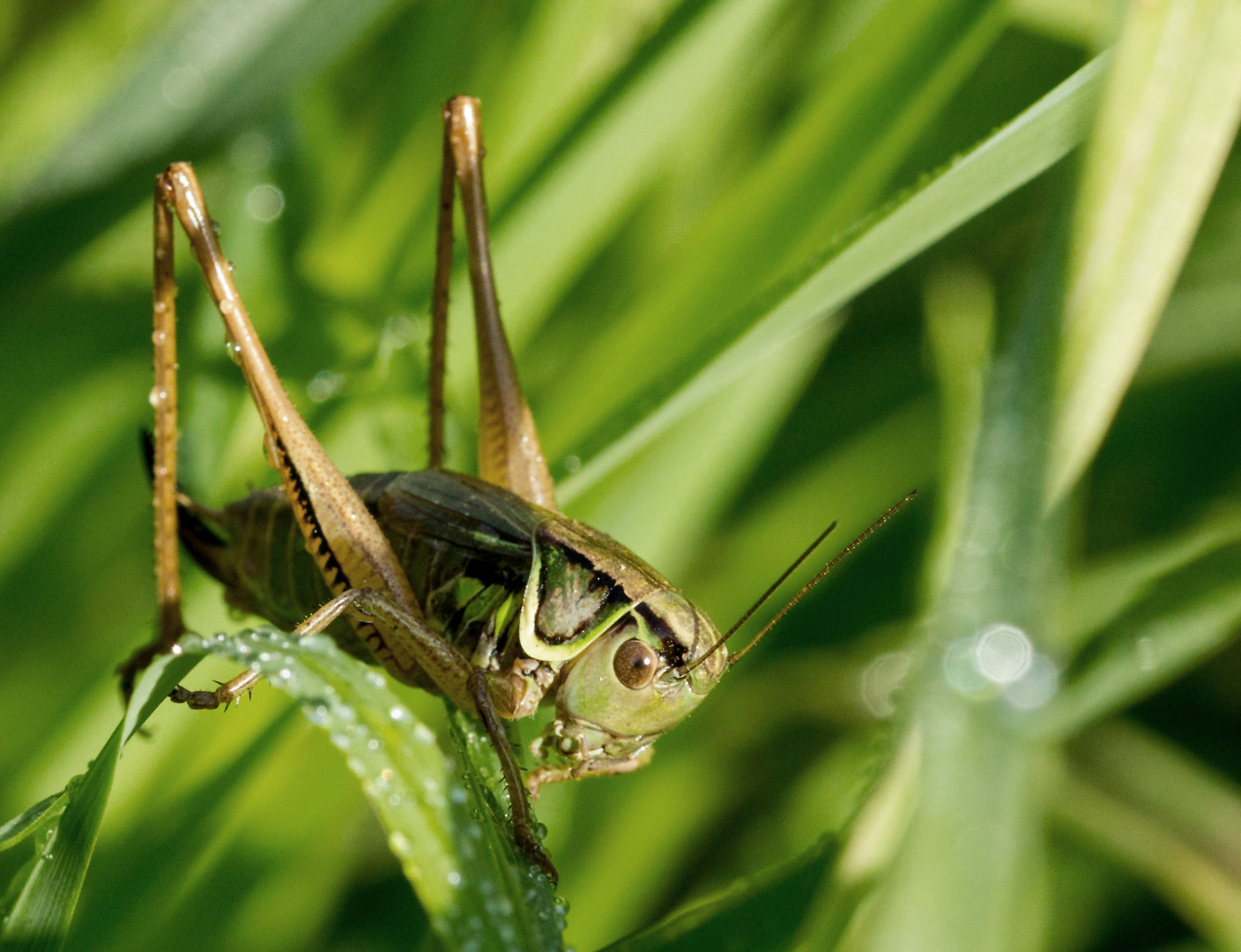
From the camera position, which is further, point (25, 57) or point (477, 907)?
point (25, 57)

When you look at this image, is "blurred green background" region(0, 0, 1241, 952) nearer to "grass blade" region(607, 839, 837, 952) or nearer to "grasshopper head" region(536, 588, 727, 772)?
"grass blade" region(607, 839, 837, 952)

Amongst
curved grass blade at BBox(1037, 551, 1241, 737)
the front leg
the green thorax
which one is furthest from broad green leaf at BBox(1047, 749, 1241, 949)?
the front leg

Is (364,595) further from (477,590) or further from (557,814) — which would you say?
(557,814)

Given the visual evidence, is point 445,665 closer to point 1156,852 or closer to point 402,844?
point 402,844

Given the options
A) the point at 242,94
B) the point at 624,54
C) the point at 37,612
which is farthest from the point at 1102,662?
the point at 37,612

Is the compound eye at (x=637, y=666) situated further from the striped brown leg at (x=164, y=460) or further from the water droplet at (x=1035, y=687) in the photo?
the striped brown leg at (x=164, y=460)

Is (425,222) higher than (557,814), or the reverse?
(425,222)

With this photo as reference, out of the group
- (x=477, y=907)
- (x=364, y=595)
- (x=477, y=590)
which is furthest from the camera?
(x=477, y=590)

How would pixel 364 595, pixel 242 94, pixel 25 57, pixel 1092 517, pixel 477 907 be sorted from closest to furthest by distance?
pixel 477 907 < pixel 364 595 < pixel 242 94 < pixel 25 57 < pixel 1092 517
